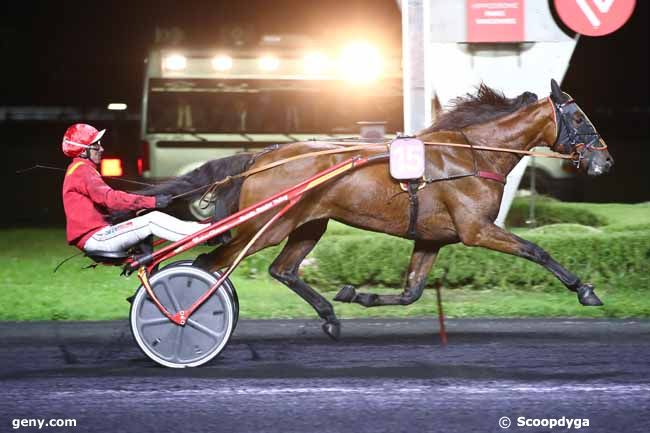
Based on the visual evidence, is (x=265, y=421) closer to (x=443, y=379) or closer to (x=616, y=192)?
(x=443, y=379)

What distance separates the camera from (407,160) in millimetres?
6875

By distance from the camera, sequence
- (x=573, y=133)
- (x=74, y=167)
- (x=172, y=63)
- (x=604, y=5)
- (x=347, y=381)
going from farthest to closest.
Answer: (x=172, y=63)
(x=604, y=5)
(x=573, y=133)
(x=74, y=167)
(x=347, y=381)

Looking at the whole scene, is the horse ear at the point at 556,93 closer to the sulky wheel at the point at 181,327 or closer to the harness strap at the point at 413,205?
the harness strap at the point at 413,205

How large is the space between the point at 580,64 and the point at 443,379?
80.0ft

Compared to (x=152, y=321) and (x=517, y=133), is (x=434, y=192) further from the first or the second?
(x=152, y=321)

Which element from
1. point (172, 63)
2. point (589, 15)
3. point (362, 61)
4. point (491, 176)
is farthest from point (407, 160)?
point (172, 63)

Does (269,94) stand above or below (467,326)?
above

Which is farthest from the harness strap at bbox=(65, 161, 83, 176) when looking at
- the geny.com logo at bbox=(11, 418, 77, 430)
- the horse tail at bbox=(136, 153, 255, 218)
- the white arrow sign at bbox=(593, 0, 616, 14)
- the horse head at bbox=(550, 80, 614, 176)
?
the white arrow sign at bbox=(593, 0, 616, 14)

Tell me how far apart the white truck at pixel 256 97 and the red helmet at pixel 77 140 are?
359 inches

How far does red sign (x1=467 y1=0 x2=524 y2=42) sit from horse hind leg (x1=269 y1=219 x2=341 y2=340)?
3.97 m

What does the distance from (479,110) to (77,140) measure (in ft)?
9.21

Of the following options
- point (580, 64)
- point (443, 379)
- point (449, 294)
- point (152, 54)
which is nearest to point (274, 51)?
point (152, 54)

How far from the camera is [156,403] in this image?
5684mm

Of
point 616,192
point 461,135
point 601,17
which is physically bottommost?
point 616,192
